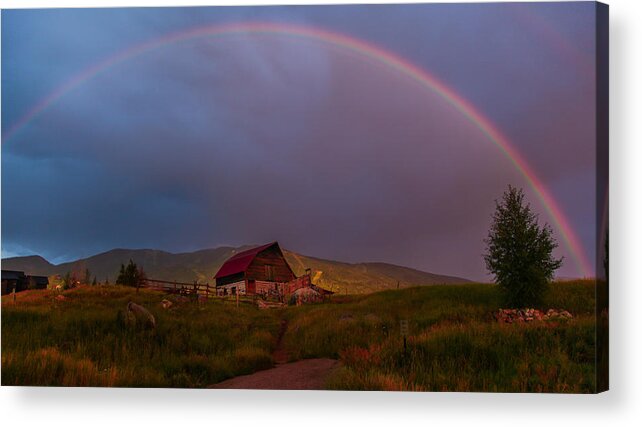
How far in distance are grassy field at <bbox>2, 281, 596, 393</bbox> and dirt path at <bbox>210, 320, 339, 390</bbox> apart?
160 millimetres

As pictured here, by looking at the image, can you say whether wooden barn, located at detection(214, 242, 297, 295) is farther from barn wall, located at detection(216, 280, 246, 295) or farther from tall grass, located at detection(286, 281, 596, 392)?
tall grass, located at detection(286, 281, 596, 392)

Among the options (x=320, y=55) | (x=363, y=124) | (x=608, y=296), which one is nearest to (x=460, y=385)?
(x=608, y=296)

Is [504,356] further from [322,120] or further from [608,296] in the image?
[322,120]

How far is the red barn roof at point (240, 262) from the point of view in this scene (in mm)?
13391

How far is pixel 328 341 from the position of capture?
1290 centimetres

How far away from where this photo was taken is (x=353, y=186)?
13.3m

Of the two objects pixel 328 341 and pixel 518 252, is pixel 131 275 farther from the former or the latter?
pixel 518 252

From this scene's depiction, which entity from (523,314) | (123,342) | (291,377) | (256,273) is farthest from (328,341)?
(123,342)

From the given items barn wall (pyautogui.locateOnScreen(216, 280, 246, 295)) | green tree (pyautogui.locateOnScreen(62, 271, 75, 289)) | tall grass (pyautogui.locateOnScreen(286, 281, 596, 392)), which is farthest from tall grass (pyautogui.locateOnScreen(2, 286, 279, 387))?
tall grass (pyautogui.locateOnScreen(286, 281, 596, 392))

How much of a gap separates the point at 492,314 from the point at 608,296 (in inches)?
75.2

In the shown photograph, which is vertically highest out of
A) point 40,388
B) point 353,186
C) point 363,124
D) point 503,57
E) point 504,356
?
point 503,57

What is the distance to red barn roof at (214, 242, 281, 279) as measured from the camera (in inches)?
527

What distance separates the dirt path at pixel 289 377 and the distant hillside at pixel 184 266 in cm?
142

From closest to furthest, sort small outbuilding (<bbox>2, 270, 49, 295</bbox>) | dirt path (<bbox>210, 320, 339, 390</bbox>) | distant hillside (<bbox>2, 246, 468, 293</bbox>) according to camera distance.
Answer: dirt path (<bbox>210, 320, 339, 390</bbox>) → distant hillside (<bbox>2, 246, 468, 293</bbox>) → small outbuilding (<bbox>2, 270, 49, 295</bbox>)
